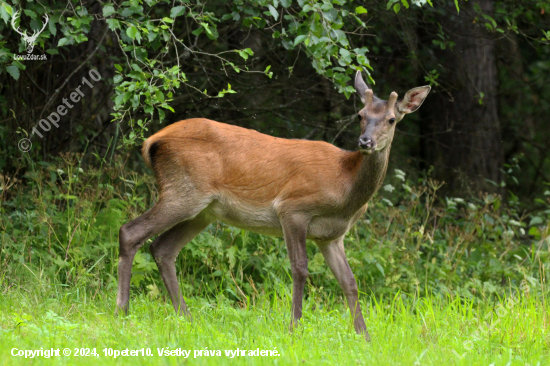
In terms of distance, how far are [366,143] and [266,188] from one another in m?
1.01

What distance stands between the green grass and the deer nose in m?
1.25

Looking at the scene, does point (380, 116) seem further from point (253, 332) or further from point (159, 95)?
point (253, 332)

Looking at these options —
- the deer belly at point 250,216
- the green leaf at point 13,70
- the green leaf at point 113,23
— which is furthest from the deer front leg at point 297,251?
the green leaf at point 13,70

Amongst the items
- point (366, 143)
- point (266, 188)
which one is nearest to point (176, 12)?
point (266, 188)

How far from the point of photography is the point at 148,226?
5.58 metres

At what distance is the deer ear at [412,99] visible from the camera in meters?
5.36

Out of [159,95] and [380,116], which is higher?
[159,95]

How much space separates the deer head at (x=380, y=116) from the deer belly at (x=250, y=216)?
0.98m

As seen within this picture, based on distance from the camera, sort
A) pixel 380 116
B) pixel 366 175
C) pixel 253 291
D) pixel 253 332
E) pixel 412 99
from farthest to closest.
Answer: pixel 253 291 → pixel 412 99 → pixel 366 175 → pixel 380 116 → pixel 253 332

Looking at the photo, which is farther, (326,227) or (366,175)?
(326,227)

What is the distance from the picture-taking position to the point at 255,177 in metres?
5.64

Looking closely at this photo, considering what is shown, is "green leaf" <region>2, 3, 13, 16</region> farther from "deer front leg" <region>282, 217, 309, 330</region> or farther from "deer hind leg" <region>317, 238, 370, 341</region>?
"deer hind leg" <region>317, 238, 370, 341</region>

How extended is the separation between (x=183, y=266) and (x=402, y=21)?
417 cm

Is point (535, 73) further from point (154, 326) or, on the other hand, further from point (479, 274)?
point (154, 326)
